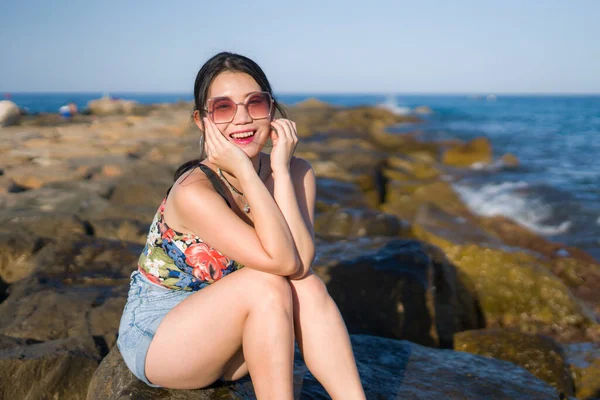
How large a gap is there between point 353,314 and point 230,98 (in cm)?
219

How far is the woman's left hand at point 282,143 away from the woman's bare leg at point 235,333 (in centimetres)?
56

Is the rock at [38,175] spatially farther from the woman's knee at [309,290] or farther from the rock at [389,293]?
the woman's knee at [309,290]

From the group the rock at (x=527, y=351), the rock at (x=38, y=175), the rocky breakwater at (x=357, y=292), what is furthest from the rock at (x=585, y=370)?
the rock at (x=38, y=175)

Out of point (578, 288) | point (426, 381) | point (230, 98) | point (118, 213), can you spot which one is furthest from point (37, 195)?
point (578, 288)

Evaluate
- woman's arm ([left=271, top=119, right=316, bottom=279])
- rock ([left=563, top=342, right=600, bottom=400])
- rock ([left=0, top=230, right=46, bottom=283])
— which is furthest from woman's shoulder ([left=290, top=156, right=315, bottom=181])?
rock ([left=0, top=230, right=46, bottom=283])

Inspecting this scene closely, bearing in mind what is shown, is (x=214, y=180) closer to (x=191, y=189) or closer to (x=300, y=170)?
(x=191, y=189)

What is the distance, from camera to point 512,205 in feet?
41.0

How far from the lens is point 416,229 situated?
7.25 metres

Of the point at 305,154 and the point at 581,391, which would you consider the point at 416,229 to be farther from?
the point at 305,154

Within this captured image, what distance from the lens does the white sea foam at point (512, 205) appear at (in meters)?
11.1

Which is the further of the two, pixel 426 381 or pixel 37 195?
pixel 37 195

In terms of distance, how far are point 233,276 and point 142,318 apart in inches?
19.6

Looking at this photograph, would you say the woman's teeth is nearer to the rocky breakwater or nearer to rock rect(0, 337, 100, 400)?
the rocky breakwater

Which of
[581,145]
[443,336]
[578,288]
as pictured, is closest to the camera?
[443,336]
